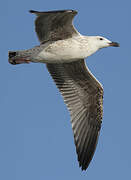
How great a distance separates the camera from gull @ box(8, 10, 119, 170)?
8719mm

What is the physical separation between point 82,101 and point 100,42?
1.65 metres

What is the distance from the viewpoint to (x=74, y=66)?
32.2 ft

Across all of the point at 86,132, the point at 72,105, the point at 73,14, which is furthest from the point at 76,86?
the point at 73,14

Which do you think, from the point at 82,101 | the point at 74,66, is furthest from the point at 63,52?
the point at 82,101

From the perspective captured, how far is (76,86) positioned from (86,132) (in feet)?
3.54

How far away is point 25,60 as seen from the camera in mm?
8922

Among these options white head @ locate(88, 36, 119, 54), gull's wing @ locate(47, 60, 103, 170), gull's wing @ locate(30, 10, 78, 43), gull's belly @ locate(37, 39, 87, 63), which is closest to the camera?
gull's wing @ locate(30, 10, 78, 43)

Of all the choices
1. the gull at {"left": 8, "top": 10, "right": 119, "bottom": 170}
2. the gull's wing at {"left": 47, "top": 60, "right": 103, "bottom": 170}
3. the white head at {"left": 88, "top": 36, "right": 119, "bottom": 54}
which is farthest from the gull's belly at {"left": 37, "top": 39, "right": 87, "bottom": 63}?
the gull's wing at {"left": 47, "top": 60, "right": 103, "bottom": 170}

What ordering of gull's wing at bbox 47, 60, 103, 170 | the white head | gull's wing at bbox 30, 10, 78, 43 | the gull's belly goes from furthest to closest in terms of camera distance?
gull's wing at bbox 47, 60, 103, 170
the white head
the gull's belly
gull's wing at bbox 30, 10, 78, 43

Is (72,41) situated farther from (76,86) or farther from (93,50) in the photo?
(76,86)

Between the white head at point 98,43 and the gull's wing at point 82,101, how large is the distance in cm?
66

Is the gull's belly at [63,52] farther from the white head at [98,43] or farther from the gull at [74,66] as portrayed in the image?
the white head at [98,43]

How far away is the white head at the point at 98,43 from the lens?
8.94 meters

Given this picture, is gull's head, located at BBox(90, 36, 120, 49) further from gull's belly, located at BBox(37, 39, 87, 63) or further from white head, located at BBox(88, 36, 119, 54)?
gull's belly, located at BBox(37, 39, 87, 63)
